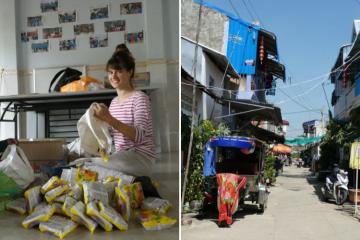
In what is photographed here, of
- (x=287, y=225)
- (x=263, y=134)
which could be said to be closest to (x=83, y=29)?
(x=287, y=225)

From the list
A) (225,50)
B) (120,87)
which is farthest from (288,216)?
(120,87)

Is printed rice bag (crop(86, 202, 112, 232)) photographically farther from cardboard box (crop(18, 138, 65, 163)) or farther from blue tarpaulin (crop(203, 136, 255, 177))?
blue tarpaulin (crop(203, 136, 255, 177))

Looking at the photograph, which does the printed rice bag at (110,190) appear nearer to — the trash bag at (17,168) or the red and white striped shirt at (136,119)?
the red and white striped shirt at (136,119)

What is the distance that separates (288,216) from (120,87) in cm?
326

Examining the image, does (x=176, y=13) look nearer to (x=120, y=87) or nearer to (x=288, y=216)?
(x=120, y=87)

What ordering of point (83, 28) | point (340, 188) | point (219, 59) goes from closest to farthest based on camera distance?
point (83, 28) → point (340, 188) → point (219, 59)

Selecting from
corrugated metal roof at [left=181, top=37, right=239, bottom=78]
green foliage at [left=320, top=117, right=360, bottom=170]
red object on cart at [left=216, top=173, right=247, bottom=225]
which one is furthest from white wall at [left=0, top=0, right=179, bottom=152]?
green foliage at [left=320, top=117, right=360, bottom=170]

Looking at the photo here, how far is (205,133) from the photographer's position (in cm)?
373

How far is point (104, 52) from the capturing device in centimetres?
150

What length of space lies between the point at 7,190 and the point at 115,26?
0.73 m

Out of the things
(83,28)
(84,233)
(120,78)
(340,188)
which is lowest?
(340,188)

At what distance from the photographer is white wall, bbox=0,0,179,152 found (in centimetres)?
138

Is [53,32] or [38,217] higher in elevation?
[53,32]

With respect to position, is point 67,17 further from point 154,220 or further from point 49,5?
point 154,220
